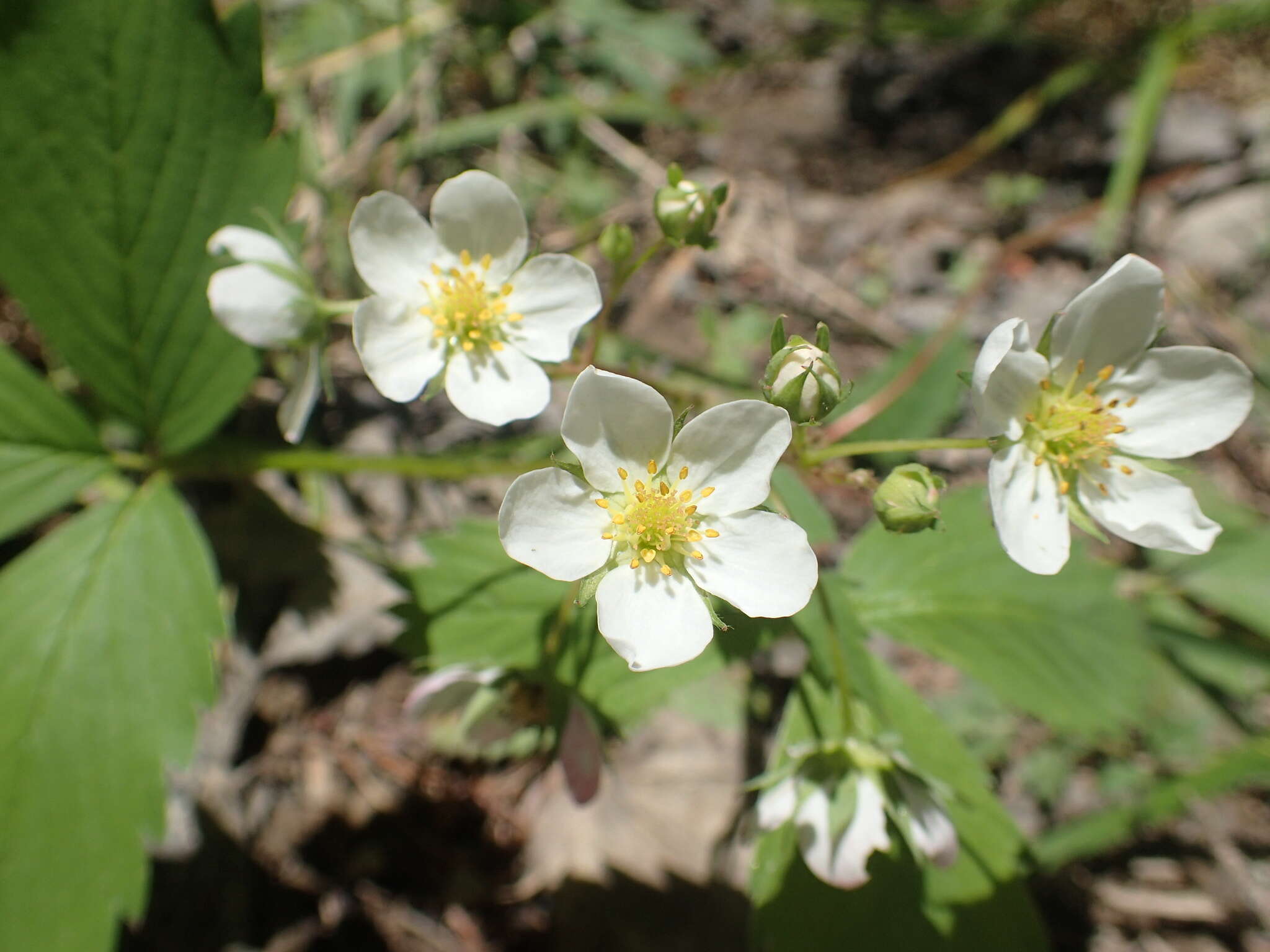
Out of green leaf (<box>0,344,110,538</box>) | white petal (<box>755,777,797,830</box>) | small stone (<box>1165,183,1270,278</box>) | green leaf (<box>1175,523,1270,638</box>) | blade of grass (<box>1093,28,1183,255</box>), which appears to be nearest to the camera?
white petal (<box>755,777,797,830</box>)

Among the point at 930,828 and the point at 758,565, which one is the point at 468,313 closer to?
the point at 758,565

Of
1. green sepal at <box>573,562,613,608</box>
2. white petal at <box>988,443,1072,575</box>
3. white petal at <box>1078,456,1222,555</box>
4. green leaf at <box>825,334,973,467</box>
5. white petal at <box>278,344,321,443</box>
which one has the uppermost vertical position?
white petal at <box>278,344,321,443</box>

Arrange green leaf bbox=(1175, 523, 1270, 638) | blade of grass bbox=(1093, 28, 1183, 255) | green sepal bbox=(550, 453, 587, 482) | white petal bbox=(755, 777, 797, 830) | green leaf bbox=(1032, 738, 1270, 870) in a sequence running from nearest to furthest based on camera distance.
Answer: green sepal bbox=(550, 453, 587, 482)
white petal bbox=(755, 777, 797, 830)
green leaf bbox=(1032, 738, 1270, 870)
green leaf bbox=(1175, 523, 1270, 638)
blade of grass bbox=(1093, 28, 1183, 255)

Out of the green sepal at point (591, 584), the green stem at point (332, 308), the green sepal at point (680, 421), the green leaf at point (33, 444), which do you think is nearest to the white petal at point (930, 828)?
the green sepal at point (591, 584)

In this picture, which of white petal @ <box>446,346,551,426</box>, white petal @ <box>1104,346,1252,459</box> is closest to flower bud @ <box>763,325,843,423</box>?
white petal @ <box>446,346,551,426</box>

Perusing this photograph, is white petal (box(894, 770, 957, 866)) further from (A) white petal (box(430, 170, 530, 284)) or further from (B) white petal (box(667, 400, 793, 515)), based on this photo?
(A) white petal (box(430, 170, 530, 284))

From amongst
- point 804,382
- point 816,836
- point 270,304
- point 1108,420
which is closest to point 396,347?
point 270,304


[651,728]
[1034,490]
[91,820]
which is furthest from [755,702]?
[91,820]

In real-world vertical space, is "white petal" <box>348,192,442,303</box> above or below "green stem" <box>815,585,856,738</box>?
above

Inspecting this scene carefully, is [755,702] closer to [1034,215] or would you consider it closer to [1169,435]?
[1169,435]
